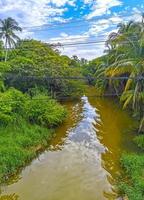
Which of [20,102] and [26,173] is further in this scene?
[20,102]

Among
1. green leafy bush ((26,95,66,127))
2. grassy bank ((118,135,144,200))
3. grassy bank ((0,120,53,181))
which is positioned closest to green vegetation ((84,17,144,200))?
grassy bank ((118,135,144,200))

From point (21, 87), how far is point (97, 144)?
12081mm

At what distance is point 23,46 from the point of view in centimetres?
4081

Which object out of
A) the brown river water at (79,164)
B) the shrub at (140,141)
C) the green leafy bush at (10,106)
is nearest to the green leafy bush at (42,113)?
the green leafy bush at (10,106)

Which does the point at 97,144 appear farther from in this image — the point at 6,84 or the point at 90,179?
the point at 6,84

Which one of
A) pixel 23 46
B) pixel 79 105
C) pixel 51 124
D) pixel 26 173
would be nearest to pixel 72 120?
pixel 51 124

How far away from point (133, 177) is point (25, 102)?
10546 millimetres

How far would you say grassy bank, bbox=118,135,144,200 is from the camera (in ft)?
42.2

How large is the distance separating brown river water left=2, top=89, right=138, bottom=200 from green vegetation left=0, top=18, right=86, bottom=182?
0.80 metres

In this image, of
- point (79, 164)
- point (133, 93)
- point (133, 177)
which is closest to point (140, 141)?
point (133, 93)

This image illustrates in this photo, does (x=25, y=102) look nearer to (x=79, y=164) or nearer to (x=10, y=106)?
(x=10, y=106)

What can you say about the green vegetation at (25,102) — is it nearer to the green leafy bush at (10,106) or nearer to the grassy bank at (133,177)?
the green leafy bush at (10,106)

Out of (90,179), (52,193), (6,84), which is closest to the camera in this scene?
(52,193)

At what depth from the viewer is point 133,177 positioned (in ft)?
47.1
